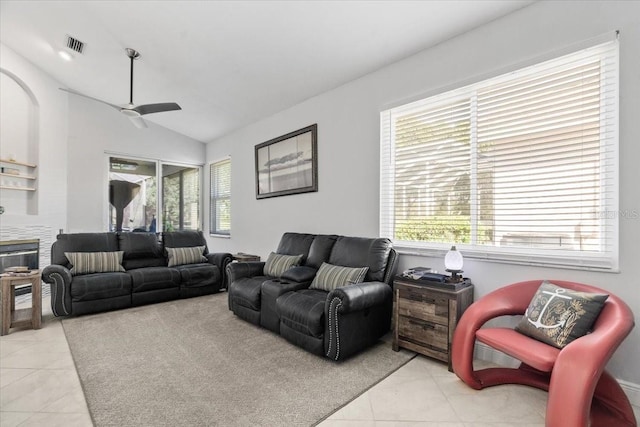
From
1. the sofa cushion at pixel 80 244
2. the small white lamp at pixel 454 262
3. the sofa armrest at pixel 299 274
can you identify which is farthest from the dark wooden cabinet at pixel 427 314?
the sofa cushion at pixel 80 244

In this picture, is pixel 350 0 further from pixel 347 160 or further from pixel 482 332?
pixel 482 332

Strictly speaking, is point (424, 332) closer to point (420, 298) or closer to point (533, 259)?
point (420, 298)

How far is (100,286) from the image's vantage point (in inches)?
150

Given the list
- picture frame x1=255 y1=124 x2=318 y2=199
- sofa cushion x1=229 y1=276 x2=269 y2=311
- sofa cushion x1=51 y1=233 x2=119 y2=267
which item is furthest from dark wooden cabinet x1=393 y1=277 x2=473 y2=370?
sofa cushion x1=51 y1=233 x2=119 y2=267

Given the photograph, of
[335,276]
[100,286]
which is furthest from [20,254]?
[335,276]

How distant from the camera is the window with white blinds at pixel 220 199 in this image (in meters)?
6.16

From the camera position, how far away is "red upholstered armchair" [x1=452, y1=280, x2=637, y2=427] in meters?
1.48

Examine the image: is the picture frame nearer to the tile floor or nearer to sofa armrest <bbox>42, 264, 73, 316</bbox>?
the tile floor

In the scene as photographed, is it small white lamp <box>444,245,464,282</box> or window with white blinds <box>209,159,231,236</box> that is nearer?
small white lamp <box>444,245,464,282</box>

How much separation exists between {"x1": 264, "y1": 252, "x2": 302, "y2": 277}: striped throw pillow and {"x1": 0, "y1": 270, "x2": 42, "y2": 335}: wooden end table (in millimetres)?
2460

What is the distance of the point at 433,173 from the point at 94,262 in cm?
435

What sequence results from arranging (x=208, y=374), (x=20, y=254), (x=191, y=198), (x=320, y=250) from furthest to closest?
(x=191, y=198) < (x=20, y=254) < (x=320, y=250) < (x=208, y=374)

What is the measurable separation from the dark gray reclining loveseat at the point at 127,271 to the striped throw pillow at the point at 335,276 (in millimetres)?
2299

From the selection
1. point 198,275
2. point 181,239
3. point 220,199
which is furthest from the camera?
point 220,199
